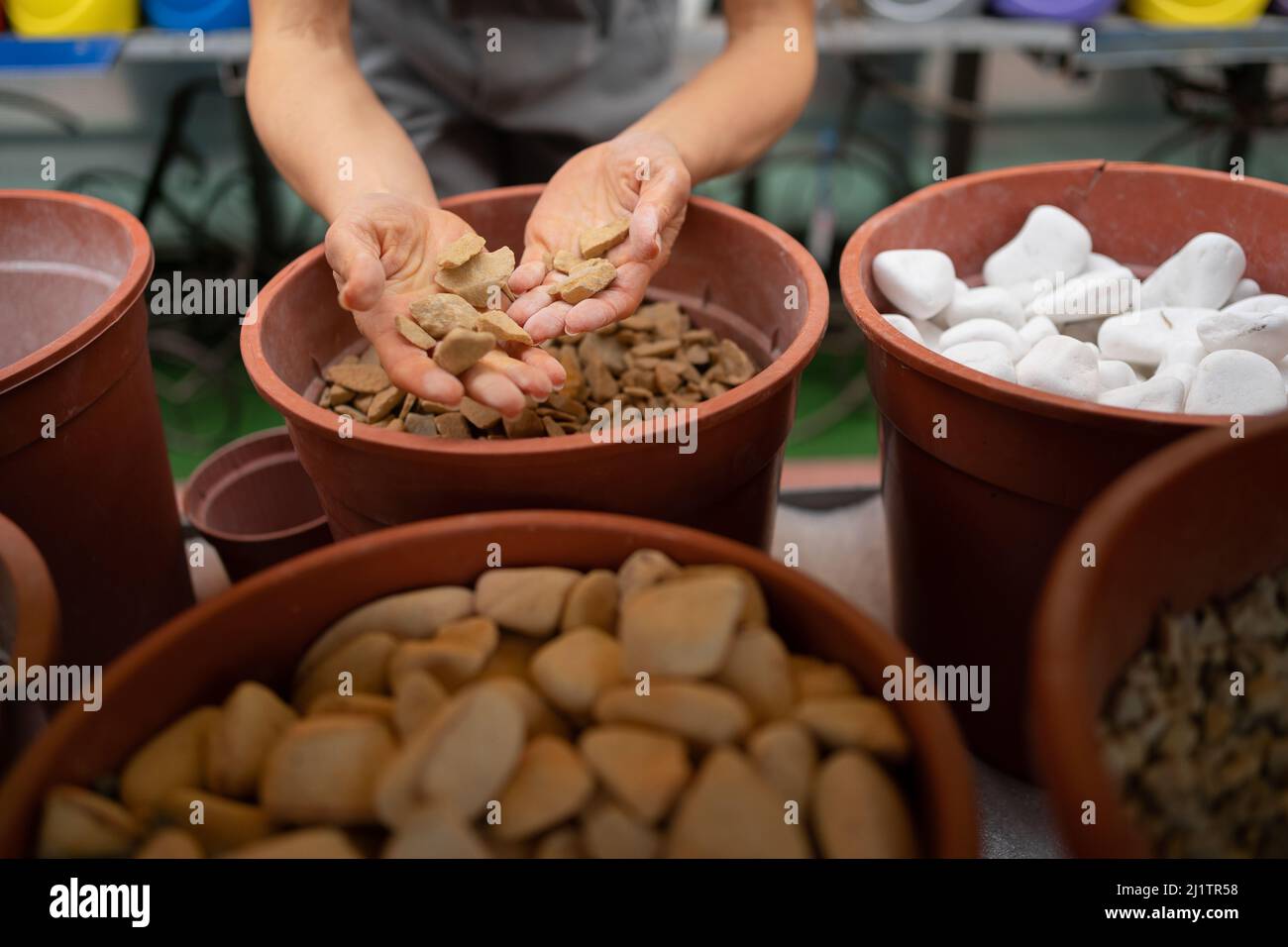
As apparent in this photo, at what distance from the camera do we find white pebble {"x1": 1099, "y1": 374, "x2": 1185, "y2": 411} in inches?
26.2

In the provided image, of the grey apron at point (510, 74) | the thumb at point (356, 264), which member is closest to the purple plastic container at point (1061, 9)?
the grey apron at point (510, 74)

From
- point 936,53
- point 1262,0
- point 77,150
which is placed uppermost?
point 1262,0

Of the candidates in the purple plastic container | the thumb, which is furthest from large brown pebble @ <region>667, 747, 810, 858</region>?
the purple plastic container

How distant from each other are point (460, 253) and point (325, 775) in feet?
1.20

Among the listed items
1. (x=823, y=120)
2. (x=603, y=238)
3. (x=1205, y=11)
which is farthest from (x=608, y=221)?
(x=823, y=120)

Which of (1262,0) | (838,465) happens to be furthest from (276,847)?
(1262,0)

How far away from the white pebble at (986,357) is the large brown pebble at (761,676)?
304 mm

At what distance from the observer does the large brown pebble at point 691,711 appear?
0.44m

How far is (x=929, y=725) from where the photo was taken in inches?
16.0

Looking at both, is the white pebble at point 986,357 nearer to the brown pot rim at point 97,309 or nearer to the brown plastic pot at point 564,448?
the brown plastic pot at point 564,448

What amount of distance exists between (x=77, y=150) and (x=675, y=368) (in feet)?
7.66

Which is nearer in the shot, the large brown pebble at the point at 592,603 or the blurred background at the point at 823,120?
the large brown pebble at the point at 592,603

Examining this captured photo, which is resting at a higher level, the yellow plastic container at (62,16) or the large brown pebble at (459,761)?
the yellow plastic container at (62,16)

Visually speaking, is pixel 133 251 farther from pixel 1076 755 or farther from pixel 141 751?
pixel 1076 755
